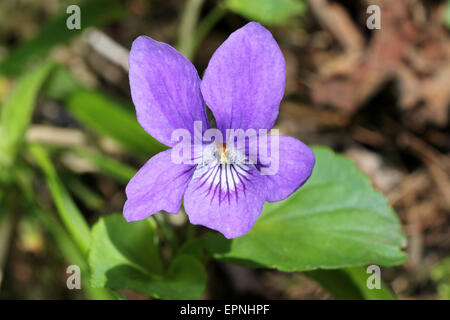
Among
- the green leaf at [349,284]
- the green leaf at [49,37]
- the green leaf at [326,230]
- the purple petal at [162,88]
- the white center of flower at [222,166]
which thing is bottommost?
the green leaf at [349,284]

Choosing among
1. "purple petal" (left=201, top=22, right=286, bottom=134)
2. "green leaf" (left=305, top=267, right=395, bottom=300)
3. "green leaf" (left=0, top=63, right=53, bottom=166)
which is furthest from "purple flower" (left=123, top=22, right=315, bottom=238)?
"green leaf" (left=0, top=63, right=53, bottom=166)

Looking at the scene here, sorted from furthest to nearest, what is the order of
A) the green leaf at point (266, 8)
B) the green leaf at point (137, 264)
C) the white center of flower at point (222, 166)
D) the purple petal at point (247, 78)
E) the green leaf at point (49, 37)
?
the green leaf at point (49, 37)
the green leaf at point (266, 8)
the green leaf at point (137, 264)
the white center of flower at point (222, 166)
the purple petal at point (247, 78)

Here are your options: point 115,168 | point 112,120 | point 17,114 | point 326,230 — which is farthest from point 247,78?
point 17,114

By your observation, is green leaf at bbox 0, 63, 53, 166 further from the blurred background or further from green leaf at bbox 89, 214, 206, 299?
green leaf at bbox 89, 214, 206, 299

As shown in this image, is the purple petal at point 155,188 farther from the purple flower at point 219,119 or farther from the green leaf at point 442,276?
the green leaf at point 442,276

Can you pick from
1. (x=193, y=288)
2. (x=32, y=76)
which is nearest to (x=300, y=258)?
(x=193, y=288)

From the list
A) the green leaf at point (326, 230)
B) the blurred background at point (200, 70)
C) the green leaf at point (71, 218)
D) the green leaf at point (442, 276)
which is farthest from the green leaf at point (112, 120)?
the green leaf at point (442, 276)

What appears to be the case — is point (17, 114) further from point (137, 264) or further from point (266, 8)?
point (266, 8)

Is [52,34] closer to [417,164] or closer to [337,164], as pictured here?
[337,164]
